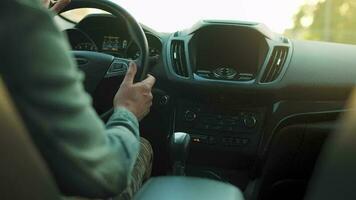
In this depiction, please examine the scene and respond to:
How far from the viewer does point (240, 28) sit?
3418mm

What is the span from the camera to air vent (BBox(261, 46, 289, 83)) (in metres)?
3.39

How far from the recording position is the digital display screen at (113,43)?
11.1ft

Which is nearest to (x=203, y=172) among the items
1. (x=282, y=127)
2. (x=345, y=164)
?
(x=282, y=127)

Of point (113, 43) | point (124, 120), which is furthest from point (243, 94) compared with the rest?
point (124, 120)

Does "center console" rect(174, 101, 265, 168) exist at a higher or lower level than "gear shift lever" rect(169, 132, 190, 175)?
lower

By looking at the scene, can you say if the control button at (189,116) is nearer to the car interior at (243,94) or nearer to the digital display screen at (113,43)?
the car interior at (243,94)

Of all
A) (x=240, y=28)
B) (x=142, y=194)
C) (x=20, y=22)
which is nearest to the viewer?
(x=20, y=22)

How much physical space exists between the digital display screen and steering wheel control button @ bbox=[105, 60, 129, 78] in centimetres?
56

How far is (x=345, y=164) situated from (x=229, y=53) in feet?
5.12

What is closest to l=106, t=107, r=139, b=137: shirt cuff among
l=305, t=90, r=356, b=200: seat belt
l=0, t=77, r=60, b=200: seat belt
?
l=0, t=77, r=60, b=200: seat belt

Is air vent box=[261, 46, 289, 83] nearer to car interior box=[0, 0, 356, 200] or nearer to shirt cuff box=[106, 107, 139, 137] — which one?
car interior box=[0, 0, 356, 200]

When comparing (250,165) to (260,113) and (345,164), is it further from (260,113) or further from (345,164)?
(345,164)

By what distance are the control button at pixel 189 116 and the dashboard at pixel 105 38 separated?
34 centimetres

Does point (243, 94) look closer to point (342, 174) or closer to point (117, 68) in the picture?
point (117, 68)
